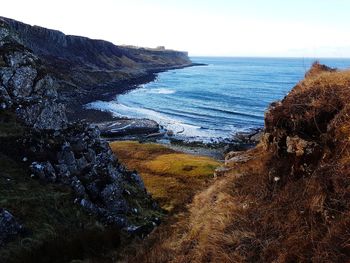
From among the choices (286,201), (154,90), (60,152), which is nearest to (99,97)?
(154,90)

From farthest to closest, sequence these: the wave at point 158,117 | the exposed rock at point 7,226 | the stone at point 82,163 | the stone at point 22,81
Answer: the wave at point 158,117 < the stone at point 22,81 < the stone at point 82,163 < the exposed rock at point 7,226

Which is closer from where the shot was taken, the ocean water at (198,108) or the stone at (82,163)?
the stone at (82,163)

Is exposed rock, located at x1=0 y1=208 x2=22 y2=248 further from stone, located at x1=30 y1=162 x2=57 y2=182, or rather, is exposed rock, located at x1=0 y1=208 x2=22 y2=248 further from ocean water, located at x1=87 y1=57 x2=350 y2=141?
ocean water, located at x1=87 y1=57 x2=350 y2=141

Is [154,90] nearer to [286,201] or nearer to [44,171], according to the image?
[44,171]

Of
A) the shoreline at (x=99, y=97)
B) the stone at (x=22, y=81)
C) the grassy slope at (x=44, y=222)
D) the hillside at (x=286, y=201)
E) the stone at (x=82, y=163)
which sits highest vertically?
the stone at (x=22, y=81)

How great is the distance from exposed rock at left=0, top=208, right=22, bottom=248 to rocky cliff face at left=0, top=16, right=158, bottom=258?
49mm

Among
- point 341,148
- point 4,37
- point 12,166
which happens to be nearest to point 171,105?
point 4,37

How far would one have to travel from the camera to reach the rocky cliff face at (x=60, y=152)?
21.9 metres

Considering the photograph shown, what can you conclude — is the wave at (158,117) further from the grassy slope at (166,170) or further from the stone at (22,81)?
the stone at (22,81)

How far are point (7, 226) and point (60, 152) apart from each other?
730 centimetres

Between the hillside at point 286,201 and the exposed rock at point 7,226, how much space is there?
554 cm

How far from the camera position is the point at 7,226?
16.8 metres

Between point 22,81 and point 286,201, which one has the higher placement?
point 22,81

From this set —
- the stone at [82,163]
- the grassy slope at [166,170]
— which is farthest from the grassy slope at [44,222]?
the grassy slope at [166,170]
